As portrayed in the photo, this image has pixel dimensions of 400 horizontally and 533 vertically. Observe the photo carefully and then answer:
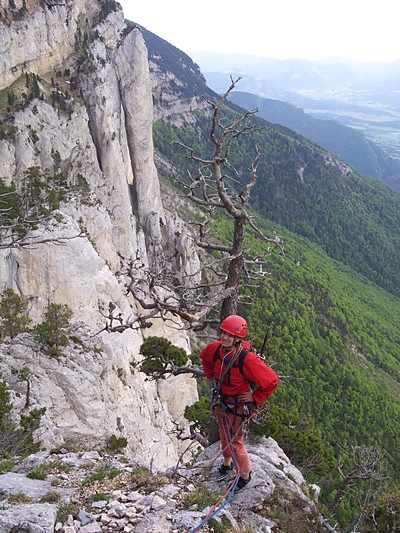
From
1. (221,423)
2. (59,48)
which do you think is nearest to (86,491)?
(221,423)

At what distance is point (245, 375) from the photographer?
634cm

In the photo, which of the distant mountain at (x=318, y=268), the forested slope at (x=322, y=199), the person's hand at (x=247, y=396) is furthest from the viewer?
the forested slope at (x=322, y=199)

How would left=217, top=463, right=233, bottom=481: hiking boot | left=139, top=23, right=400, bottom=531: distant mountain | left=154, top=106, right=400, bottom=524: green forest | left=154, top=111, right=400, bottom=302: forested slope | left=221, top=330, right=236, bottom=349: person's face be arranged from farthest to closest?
left=154, top=111, right=400, bottom=302: forested slope
left=139, top=23, right=400, bottom=531: distant mountain
left=154, top=106, right=400, bottom=524: green forest
left=217, top=463, right=233, bottom=481: hiking boot
left=221, top=330, right=236, bottom=349: person's face

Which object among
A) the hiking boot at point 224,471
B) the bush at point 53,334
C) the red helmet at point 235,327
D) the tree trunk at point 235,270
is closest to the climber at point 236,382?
the red helmet at point 235,327

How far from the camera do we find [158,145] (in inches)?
4975

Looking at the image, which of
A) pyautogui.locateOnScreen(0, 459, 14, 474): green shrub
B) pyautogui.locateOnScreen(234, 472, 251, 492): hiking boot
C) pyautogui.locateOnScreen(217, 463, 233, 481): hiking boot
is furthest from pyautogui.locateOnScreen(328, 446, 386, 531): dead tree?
pyautogui.locateOnScreen(0, 459, 14, 474): green shrub

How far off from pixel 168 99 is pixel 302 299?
357ft

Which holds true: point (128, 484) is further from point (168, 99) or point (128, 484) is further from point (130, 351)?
point (168, 99)

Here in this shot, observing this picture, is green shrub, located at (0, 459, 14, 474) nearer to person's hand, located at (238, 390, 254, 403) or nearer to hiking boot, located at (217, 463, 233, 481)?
hiking boot, located at (217, 463, 233, 481)

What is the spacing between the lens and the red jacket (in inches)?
244

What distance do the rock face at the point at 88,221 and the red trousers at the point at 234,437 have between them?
2.15 metres

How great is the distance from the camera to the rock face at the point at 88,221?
16812 millimetres

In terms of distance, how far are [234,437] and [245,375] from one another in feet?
4.64

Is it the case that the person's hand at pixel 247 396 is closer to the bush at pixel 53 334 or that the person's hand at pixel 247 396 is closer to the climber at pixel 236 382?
the climber at pixel 236 382
